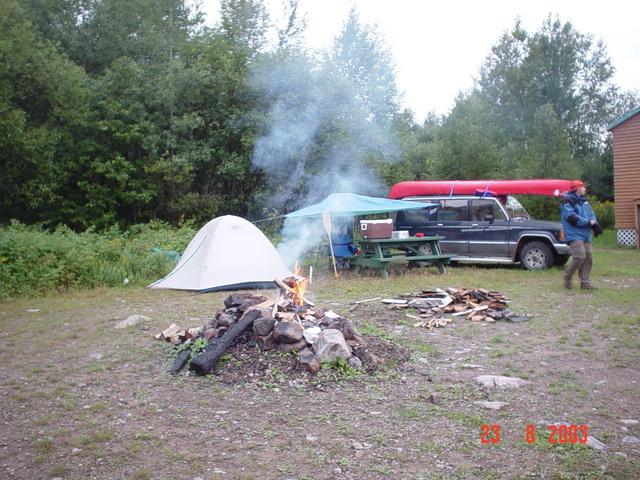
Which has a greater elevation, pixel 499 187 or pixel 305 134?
pixel 305 134

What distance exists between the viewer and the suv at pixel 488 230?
13164mm

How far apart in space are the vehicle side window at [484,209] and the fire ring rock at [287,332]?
893 cm

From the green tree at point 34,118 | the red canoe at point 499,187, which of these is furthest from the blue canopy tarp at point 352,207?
the green tree at point 34,118

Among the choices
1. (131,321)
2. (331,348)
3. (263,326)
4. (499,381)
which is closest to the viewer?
(499,381)

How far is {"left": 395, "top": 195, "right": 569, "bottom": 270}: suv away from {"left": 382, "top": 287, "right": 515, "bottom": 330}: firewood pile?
4.89 metres

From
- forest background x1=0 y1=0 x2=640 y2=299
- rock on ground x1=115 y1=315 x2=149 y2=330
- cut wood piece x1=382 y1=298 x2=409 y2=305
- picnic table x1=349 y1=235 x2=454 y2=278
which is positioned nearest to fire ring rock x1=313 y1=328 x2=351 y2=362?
cut wood piece x1=382 y1=298 x2=409 y2=305

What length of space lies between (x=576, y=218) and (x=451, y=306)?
3119mm

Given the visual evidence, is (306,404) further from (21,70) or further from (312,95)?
(21,70)

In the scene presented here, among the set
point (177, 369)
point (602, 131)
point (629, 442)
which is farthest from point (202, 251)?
point (602, 131)

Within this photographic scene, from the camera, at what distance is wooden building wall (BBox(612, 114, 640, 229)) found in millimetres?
19719

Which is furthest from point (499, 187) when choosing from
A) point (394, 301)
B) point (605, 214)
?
point (605, 214)
